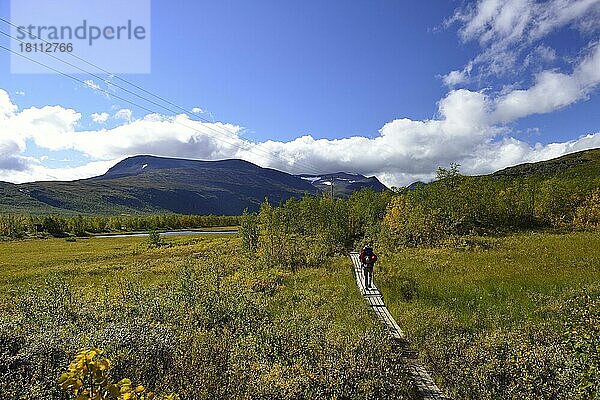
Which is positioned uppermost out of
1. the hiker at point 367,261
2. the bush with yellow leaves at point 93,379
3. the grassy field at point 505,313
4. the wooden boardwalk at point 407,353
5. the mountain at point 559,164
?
the mountain at point 559,164

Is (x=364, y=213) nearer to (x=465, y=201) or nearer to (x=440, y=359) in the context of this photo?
(x=465, y=201)

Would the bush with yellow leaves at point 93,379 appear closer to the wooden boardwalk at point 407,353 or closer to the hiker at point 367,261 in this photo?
the wooden boardwalk at point 407,353

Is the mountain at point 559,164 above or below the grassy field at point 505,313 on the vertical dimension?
above

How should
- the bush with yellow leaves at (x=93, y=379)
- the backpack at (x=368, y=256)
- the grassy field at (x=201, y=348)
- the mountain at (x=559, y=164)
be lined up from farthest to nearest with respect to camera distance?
1. the mountain at (x=559, y=164)
2. the backpack at (x=368, y=256)
3. the grassy field at (x=201, y=348)
4. the bush with yellow leaves at (x=93, y=379)

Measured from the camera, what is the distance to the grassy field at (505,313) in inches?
283

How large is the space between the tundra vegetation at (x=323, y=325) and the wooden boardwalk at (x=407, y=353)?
0.97 ft

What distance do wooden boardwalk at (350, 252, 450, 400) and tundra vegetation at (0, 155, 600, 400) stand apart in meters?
0.30

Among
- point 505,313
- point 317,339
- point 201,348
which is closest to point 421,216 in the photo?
point 505,313

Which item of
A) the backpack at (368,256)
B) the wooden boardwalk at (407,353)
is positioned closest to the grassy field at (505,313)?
the wooden boardwalk at (407,353)

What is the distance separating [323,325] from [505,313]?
7.74 m

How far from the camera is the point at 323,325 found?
35.9 feet

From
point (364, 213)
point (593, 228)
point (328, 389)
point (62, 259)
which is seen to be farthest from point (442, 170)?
point (62, 259)

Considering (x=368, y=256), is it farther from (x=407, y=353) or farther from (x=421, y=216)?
(x=421, y=216)

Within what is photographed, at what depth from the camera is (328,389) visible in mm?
6980
